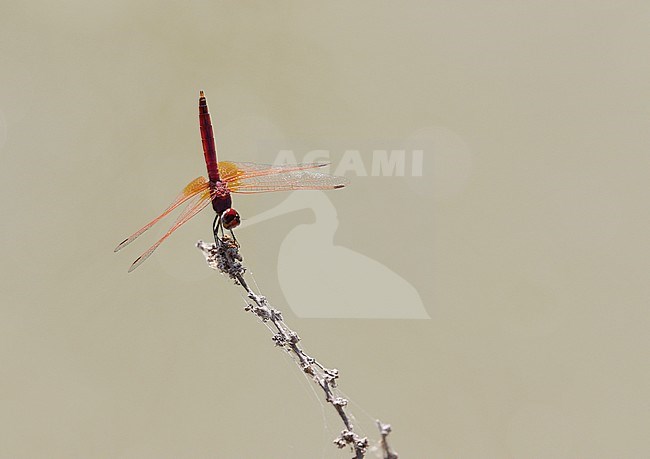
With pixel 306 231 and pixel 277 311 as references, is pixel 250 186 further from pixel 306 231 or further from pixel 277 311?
pixel 306 231

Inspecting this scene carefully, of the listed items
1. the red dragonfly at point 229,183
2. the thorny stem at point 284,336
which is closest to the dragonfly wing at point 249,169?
the red dragonfly at point 229,183

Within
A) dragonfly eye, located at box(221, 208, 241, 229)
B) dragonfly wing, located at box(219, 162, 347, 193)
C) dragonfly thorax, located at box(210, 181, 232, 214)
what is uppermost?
dragonfly wing, located at box(219, 162, 347, 193)

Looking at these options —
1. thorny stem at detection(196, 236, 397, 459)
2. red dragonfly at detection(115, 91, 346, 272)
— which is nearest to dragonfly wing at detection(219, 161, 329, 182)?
red dragonfly at detection(115, 91, 346, 272)

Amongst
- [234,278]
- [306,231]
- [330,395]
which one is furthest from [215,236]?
[306,231]

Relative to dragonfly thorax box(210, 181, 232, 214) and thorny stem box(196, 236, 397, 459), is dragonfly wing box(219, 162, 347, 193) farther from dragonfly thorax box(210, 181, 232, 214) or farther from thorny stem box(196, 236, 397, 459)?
thorny stem box(196, 236, 397, 459)

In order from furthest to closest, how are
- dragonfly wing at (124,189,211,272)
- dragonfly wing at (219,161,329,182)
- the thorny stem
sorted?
dragonfly wing at (219,161,329,182) → dragonfly wing at (124,189,211,272) → the thorny stem

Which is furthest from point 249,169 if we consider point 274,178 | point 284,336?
point 284,336
